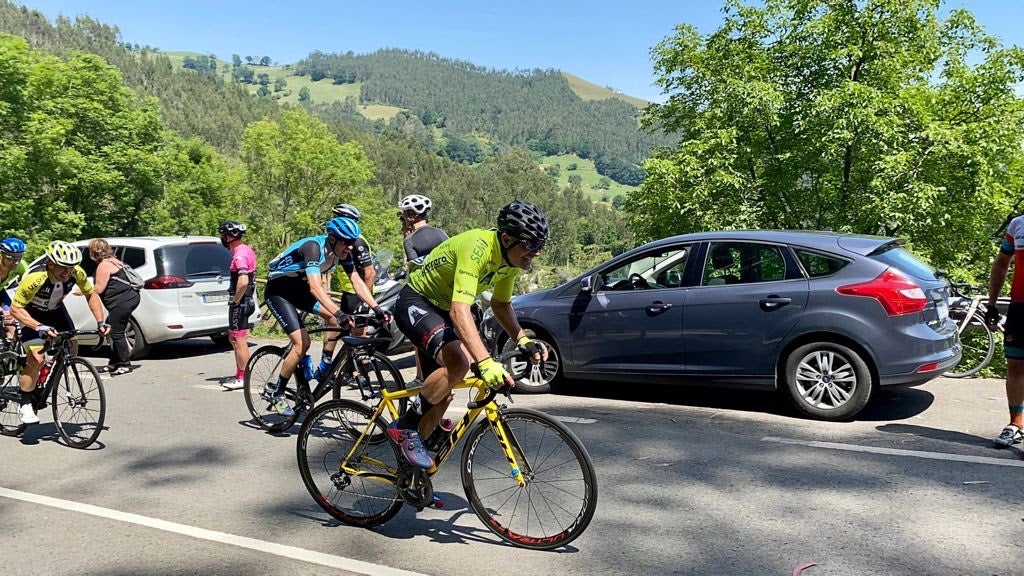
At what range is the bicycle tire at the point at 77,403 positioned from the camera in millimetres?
6344

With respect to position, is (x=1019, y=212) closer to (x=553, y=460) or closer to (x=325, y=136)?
(x=553, y=460)

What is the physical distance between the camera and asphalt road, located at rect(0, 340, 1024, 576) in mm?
3783

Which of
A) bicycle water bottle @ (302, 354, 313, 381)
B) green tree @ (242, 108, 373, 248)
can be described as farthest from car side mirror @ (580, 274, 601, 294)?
green tree @ (242, 108, 373, 248)

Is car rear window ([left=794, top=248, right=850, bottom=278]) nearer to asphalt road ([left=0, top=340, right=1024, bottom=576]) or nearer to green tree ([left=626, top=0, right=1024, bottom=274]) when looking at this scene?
asphalt road ([left=0, top=340, right=1024, bottom=576])

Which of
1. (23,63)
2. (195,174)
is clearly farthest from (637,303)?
(195,174)

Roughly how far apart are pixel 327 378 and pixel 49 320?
2627 mm

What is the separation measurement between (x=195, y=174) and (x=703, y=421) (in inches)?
2159

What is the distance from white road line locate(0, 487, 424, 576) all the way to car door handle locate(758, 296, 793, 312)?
413 cm

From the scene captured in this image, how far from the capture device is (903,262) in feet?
21.4

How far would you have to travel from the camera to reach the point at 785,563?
3.65 meters

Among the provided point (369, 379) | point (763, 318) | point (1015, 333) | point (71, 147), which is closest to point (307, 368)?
point (369, 379)

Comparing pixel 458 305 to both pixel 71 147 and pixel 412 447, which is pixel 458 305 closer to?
pixel 412 447

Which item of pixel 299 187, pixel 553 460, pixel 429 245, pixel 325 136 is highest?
pixel 325 136

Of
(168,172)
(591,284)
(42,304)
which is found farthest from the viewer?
(168,172)
